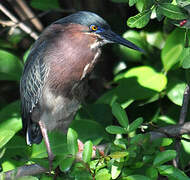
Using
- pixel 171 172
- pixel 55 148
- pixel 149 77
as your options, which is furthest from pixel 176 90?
pixel 171 172

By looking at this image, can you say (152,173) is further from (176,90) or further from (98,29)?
(98,29)

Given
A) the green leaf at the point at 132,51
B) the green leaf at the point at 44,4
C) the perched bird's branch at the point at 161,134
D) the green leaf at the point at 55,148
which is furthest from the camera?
the green leaf at the point at 44,4

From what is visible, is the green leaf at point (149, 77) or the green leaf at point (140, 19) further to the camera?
the green leaf at point (149, 77)

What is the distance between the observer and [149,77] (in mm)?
2479

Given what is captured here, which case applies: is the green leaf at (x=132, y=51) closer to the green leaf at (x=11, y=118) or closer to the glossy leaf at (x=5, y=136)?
the green leaf at (x=11, y=118)

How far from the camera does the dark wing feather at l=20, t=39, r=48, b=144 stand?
2.51 metres

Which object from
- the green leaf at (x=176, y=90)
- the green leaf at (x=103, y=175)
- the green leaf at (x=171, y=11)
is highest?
the green leaf at (x=171, y=11)

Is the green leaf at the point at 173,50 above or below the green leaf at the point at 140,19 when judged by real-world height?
below

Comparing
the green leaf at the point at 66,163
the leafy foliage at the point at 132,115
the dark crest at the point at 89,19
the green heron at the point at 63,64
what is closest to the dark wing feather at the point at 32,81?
the green heron at the point at 63,64

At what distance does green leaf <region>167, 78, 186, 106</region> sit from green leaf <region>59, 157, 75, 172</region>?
0.99m

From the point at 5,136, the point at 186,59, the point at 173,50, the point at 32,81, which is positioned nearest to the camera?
the point at 186,59

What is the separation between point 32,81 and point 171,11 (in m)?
1.34

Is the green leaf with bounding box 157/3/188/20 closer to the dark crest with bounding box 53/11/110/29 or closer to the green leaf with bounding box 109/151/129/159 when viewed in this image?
the green leaf with bounding box 109/151/129/159

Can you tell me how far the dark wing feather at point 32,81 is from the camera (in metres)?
2.51
